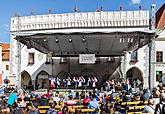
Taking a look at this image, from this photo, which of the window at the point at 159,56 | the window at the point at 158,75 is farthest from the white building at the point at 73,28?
the window at the point at 159,56

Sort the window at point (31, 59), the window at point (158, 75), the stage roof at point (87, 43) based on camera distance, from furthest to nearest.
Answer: the window at point (31, 59) → the window at point (158, 75) → the stage roof at point (87, 43)

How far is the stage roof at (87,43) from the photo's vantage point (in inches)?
830

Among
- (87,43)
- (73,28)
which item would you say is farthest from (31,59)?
(87,43)

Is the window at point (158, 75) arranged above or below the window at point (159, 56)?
below

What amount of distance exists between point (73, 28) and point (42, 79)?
7332mm

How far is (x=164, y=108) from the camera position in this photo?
7.79 metres

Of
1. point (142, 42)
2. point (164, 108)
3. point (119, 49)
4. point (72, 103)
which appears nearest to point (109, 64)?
point (119, 49)

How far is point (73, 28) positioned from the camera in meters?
36.7

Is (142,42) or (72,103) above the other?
(142,42)

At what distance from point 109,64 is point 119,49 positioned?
13.9 feet

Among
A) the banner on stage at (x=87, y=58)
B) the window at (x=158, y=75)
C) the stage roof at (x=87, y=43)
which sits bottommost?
the window at (x=158, y=75)

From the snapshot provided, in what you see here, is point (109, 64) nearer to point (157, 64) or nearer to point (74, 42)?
point (157, 64)

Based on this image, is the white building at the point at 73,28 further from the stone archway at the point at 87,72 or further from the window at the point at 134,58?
the stone archway at the point at 87,72

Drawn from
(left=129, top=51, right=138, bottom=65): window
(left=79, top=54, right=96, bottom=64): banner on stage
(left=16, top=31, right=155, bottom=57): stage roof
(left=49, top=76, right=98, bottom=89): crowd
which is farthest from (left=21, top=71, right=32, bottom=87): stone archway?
(left=79, top=54, right=96, bottom=64): banner on stage
